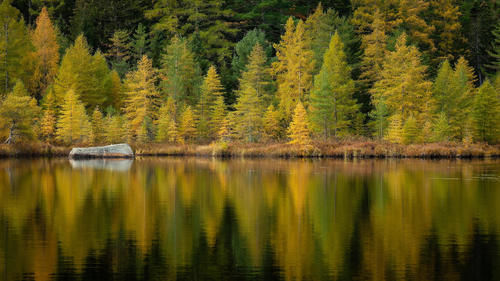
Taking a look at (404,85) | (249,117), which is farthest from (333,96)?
(249,117)

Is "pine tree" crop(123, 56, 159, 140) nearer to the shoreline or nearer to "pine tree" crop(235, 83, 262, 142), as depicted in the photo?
the shoreline

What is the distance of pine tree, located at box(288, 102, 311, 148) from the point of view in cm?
6131

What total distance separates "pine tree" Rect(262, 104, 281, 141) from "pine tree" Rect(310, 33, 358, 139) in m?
4.18

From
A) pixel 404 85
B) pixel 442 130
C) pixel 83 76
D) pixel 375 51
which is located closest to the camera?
pixel 442 130

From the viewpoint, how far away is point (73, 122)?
215ft

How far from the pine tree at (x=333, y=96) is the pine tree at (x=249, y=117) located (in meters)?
5.89

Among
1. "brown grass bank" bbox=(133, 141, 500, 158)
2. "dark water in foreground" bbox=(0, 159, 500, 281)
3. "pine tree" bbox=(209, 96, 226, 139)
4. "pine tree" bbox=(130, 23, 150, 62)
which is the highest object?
"pine tree" bbox=(130, 23, 150, 62)

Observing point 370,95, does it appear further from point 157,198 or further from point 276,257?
point 276,257

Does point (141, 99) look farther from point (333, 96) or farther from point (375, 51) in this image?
point (375, 51)

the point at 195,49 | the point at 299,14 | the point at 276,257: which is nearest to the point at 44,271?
the point at 276,257

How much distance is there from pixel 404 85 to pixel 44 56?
139ft

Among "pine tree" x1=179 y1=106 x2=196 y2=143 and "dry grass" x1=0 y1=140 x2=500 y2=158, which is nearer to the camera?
"dry grass" x1=0 y1=140 x2=500 y2=158

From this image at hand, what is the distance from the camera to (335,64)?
65.8 m

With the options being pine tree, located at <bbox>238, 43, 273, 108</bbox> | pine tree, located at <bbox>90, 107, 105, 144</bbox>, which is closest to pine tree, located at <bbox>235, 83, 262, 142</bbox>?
pine tree, located at <bbox>238, 43, 273, 108</bbox>
